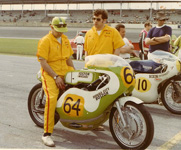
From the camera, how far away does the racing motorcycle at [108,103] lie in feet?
12.8

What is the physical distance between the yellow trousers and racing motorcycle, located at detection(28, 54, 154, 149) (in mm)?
117

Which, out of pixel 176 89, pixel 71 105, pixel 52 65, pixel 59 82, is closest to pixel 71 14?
pixel 176 89

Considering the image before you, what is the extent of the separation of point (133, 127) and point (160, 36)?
10.4 ft

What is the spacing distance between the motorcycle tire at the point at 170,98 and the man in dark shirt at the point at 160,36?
40.7 inches

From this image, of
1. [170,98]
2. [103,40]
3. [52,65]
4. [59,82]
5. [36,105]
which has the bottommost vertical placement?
[170,98]

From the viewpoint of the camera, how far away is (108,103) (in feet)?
13.2

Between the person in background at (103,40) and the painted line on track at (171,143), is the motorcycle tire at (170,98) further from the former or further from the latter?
the person in background at (103,40)

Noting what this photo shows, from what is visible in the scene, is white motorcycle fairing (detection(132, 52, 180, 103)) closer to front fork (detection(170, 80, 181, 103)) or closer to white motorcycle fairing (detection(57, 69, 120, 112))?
front fork (detection(170, 80, 181, 103))

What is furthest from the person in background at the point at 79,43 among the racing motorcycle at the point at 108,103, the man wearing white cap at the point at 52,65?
the racing motorcycle at the point at 108,103

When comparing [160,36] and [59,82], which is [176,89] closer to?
[160,36]

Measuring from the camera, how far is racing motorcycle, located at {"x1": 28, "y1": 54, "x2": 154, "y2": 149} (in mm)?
3895

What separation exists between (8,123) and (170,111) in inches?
115

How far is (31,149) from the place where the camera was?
4.06 meters

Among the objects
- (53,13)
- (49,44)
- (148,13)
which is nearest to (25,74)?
(49,44)
